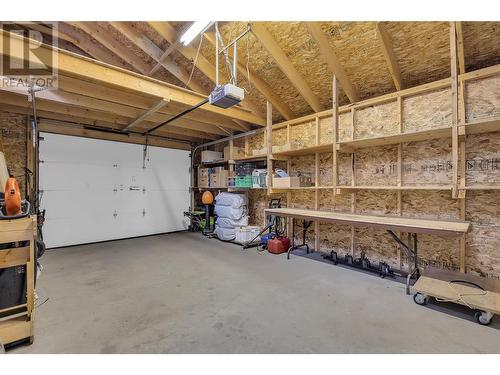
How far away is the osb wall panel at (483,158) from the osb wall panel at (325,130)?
2.03 metres

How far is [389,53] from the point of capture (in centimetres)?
323

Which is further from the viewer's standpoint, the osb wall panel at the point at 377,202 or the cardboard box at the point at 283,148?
the cardboard box at the point at 283,148

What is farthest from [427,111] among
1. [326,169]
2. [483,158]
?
[326,169]

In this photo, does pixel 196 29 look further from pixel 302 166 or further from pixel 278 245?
pixel 278 245

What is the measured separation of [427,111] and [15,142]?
7691mm

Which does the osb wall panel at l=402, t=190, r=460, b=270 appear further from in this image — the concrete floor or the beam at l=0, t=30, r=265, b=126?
the beam at l=0, t=30, r=265, b=126

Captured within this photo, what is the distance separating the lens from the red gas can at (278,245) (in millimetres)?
4691

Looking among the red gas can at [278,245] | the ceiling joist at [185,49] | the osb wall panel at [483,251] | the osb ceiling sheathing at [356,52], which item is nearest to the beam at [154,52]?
the osb ceiling sheathing at [356,52]

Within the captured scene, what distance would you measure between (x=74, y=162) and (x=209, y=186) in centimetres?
324

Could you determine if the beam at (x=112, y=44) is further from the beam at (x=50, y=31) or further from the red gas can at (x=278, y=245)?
the red gas can at (x=278, y=245)

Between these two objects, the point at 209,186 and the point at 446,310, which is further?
the point at 209,186
